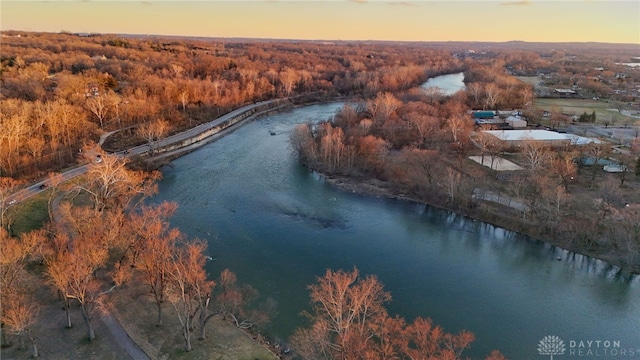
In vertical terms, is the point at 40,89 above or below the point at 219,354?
above

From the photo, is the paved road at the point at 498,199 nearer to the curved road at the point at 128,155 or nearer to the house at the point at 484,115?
the curved road at the point at 128,155

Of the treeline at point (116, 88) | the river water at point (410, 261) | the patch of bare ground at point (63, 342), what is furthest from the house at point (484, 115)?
the patch of bare ground at point (63, 342)

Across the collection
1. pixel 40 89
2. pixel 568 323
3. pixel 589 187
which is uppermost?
pixel 40 89

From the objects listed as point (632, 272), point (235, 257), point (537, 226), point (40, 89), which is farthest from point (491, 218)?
point (40, 89)

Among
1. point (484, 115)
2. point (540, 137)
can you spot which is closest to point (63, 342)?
point (540, 137)

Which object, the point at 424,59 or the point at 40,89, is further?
the point at 424,59

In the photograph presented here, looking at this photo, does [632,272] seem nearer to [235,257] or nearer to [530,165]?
[530,165]

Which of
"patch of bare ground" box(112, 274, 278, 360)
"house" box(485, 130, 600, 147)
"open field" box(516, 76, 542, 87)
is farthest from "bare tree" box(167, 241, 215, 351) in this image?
"open field" box(516, 76, 542, 87)
